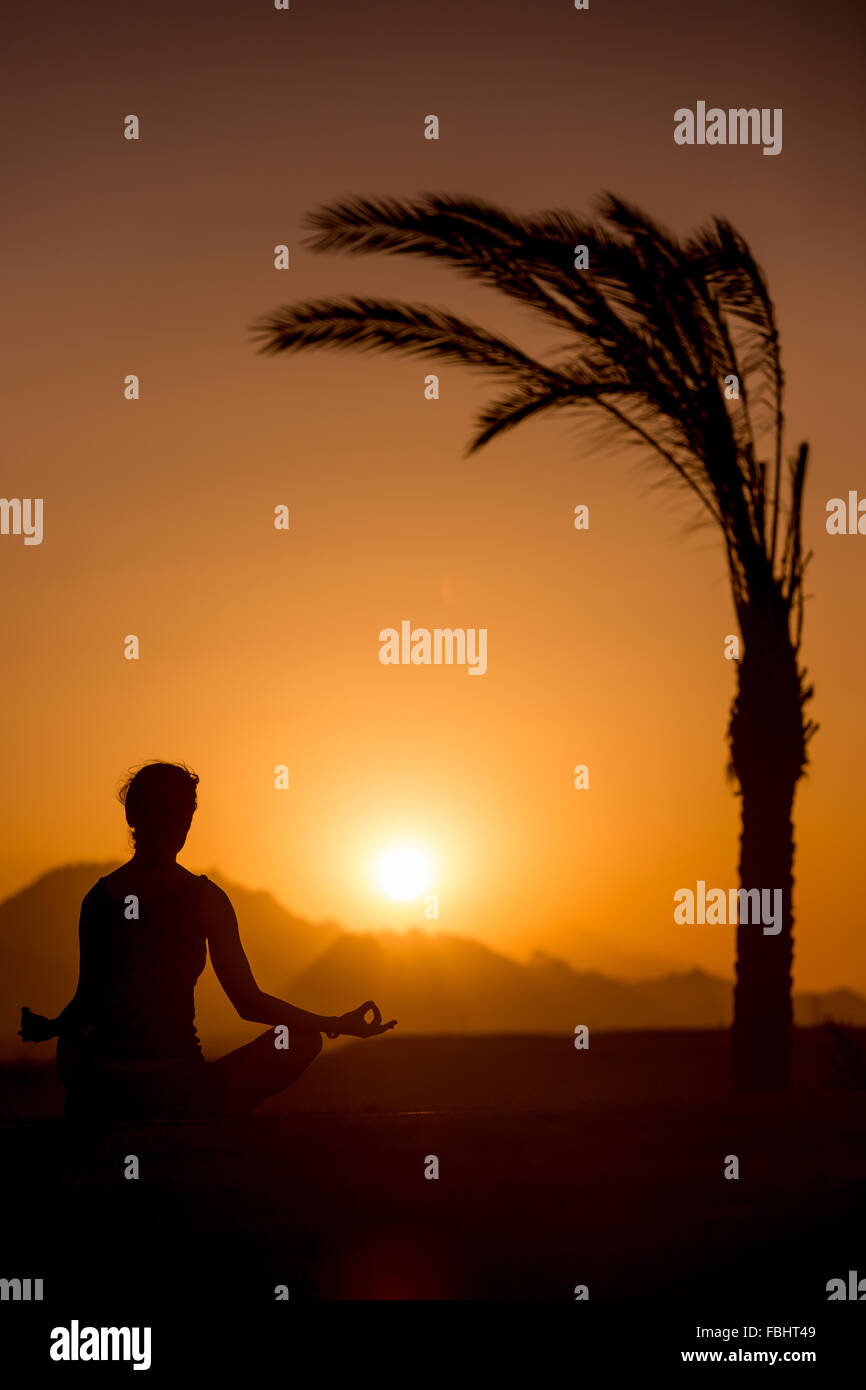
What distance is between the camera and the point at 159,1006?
3648 mm

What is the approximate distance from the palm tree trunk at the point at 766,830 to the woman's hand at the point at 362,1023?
3835 mm

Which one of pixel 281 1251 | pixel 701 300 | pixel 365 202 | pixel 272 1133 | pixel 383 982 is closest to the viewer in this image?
pixel 281 1251

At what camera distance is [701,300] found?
6.79 metres

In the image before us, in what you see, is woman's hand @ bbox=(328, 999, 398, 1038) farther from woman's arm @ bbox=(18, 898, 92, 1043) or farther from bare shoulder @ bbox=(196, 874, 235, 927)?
woman's arm @ bbox=(18, 898, 92, 1043)

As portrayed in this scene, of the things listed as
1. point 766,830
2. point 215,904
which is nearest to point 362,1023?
point 215,904

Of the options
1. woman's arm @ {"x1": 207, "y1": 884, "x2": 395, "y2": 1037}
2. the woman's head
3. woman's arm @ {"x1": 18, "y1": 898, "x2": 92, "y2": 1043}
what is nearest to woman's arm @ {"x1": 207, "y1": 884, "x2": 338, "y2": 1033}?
woman's arm @ {"x1": 207, "y1": 884, "x2": 395, "y2": 1037}

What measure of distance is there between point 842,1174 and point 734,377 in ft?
15.1

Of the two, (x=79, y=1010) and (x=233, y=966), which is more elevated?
(x=233, y=966)

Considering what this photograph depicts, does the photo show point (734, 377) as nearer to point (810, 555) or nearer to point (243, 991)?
point (810, 555)

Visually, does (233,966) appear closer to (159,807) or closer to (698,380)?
(159,807)

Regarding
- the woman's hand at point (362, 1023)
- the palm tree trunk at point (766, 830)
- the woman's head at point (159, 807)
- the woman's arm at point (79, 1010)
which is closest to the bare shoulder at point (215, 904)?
the woman's head at point (159, 807)

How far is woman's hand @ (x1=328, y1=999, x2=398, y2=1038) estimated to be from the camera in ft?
11.6

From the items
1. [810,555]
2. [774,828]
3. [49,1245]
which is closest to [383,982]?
[774,828]

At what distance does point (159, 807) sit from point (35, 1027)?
75 centimetres
